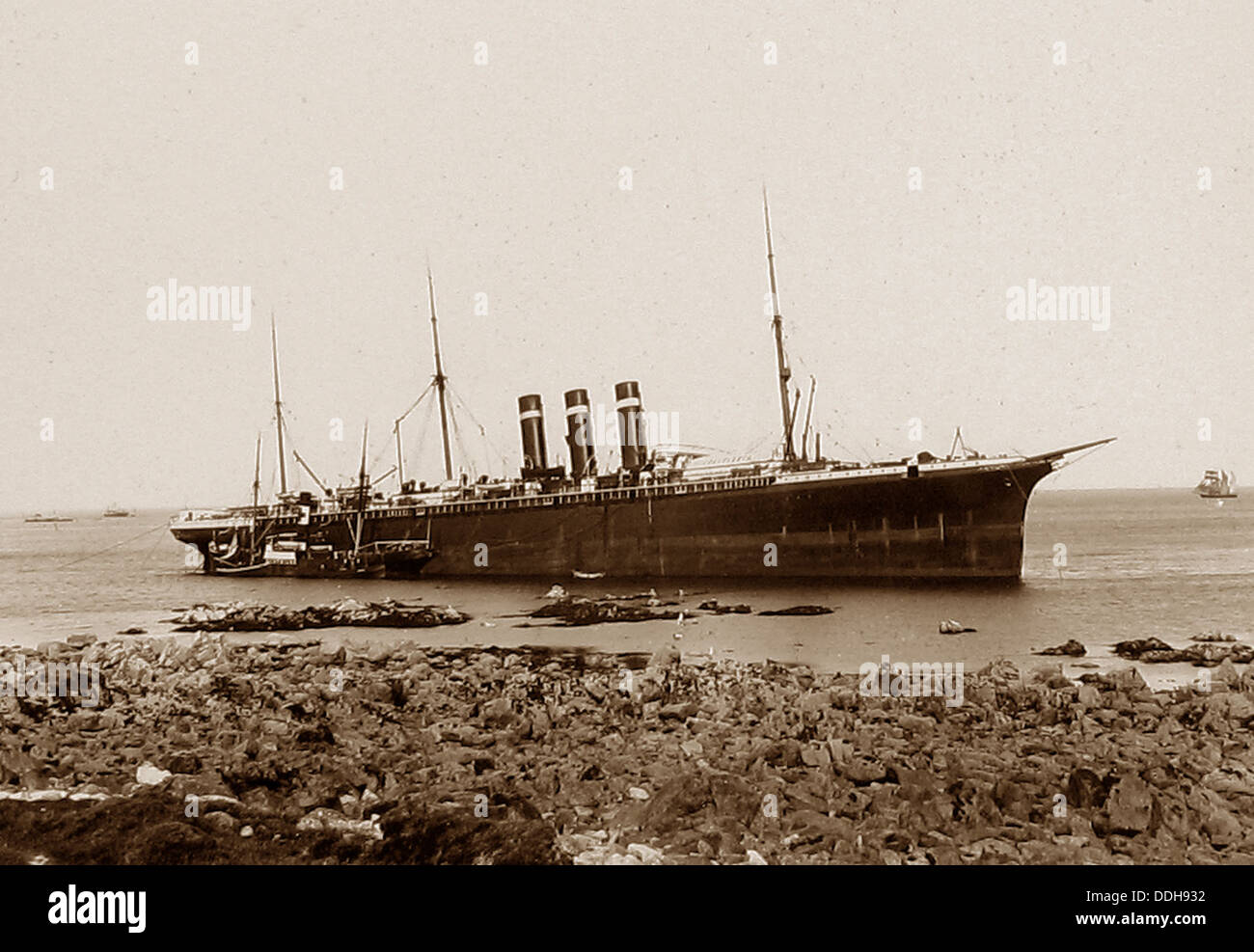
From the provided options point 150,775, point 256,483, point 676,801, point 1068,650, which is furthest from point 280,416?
point 1068,650

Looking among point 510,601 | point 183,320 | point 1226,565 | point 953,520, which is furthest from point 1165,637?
point 183,320

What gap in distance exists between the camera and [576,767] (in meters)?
4.22

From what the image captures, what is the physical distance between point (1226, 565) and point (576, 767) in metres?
4.12

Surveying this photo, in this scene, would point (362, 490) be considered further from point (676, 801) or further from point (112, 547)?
point (676, 801)

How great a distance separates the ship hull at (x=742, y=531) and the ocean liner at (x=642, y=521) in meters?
0.01

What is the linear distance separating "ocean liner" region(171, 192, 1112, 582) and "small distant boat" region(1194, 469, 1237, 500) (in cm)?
104

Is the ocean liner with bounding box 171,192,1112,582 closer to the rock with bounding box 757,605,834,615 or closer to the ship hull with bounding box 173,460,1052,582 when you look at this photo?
the ship hull with bounding box 173,460,1052,582

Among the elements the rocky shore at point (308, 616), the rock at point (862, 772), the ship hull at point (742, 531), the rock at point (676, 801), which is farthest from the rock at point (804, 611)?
the rocky shore at point (308, 616)

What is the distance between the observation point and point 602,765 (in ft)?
14.0

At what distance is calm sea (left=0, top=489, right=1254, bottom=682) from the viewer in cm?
492

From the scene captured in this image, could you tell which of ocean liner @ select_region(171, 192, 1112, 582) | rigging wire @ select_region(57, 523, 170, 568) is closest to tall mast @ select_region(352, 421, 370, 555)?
ocean liner @ select_region(171, 192, 1112, 582)

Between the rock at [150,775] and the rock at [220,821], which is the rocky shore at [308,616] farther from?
the rock at [220,821]
